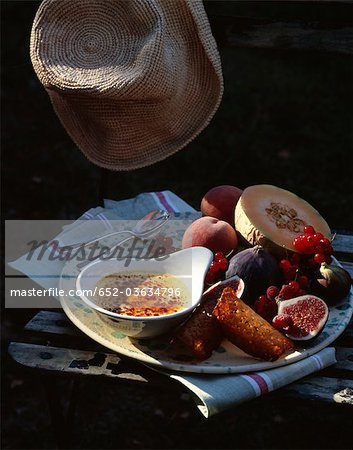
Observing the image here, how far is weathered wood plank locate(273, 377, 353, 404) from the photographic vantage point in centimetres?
172


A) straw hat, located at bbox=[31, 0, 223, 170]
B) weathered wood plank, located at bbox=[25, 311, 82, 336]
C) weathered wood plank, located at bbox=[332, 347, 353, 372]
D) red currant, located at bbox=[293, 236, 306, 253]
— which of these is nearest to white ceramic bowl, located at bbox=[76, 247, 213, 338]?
weathered wood plank, located at bbox=[25, 311, 82, 336]

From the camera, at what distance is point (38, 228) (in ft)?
12.9

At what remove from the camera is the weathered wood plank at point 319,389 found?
172cm

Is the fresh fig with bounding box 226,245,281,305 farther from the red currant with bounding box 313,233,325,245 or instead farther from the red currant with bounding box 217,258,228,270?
the red currant with bounding box 313,233,325,245

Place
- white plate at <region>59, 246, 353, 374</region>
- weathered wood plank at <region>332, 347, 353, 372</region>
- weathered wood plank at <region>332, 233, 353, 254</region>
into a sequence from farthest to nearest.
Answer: weathered wood plank at <region>332, 233, 353, 254</region>, weathered wood plank at <region>332, 347, 353, 372</region>, white plate at <region>59, 246, 353, 374</region>

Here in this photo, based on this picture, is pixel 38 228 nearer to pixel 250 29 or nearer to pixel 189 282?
pixel 250 29

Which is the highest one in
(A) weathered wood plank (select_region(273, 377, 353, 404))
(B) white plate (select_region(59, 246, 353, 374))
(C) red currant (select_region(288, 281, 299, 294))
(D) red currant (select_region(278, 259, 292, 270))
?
(D) red currant (select_region(278, 259, 292, 270))

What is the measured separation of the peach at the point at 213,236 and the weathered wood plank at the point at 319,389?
479mm

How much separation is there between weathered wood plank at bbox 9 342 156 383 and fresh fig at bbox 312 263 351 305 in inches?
19.7

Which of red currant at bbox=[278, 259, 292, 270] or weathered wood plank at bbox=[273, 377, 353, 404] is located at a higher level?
red currant at bbox=[278, 259, 292, 270]

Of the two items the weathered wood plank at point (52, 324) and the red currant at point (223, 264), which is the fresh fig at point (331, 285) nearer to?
the red currant at point (223, 264)

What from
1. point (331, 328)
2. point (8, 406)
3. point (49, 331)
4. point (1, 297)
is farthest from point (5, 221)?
point (331, 328)

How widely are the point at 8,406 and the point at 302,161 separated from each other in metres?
2.35

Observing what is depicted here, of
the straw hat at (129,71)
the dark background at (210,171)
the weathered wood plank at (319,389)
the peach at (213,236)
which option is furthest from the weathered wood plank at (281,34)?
the weathered wood plank at (319,389)
